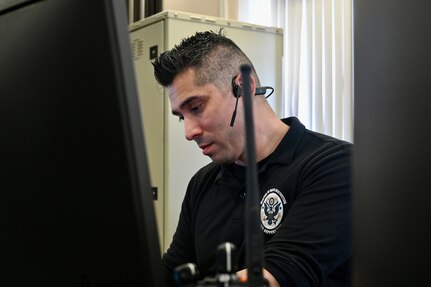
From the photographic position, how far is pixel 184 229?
1.67 meters

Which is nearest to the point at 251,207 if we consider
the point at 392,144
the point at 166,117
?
the point at 392,144

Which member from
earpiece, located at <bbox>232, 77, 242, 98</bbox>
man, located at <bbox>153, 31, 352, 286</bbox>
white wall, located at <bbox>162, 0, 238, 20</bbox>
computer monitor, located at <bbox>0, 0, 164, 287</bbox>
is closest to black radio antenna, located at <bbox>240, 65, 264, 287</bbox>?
computer monitor, located at <bbox>0, 0, 164, 287</bbox>

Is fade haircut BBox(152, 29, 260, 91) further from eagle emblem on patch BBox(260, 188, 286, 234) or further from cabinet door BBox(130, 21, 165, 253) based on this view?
cabinet door BBox(130, 21, 165, 253)

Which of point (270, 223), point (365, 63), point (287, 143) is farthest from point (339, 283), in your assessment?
point (365, 63)

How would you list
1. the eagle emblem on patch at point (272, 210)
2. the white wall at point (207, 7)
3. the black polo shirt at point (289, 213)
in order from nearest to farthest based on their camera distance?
the black polo shirt at point (289, 213)
the eagle emblem on patch at point (272, 210)
the white wall at point (207, 7)

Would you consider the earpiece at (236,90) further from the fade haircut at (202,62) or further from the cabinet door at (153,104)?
the cabinet door at (153,104)

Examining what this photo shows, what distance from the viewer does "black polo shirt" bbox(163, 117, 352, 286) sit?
1260mm

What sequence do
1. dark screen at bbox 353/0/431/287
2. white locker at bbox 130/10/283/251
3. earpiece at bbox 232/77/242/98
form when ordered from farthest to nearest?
white locker at bbox 130/10/283/251, earpiece at bbox 232/77/242/98, dark screen at bbox 353/0/431/287

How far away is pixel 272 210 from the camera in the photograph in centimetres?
141

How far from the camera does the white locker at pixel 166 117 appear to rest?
A: 2.67 m

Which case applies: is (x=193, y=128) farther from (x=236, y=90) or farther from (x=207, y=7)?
(x=207, y=7)

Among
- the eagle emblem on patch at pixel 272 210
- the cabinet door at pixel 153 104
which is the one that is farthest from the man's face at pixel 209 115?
the cabinet door at pixel 153 104

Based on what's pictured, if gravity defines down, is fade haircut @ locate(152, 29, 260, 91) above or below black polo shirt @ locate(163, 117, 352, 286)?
above

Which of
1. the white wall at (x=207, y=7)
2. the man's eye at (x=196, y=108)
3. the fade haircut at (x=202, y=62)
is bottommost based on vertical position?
the man's eye at (x=196, y=108)
